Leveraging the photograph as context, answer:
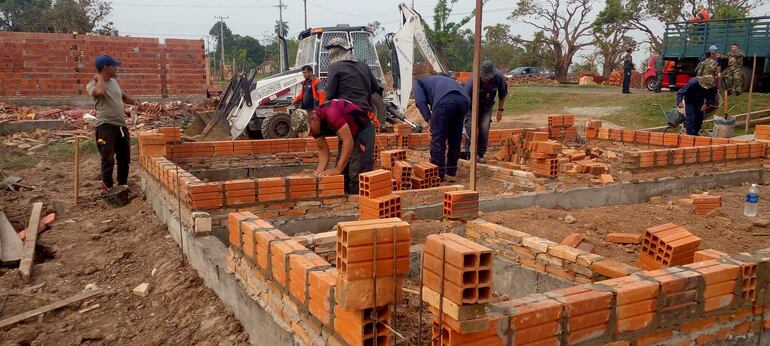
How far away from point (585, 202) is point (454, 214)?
6.92 ft

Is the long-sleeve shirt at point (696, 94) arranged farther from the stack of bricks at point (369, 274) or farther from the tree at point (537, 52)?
the tree at point (537, 52)

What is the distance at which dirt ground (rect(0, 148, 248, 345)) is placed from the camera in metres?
3.45

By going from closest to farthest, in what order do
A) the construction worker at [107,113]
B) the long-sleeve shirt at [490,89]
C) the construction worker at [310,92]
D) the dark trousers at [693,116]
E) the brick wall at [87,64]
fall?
the construction worker at [107,113], the long-sleeve shirt at [490,89], the construction worker at [310,92], the dark trousers at [693,116], the brick wall at [87,64]

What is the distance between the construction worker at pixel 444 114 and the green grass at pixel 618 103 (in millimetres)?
7939

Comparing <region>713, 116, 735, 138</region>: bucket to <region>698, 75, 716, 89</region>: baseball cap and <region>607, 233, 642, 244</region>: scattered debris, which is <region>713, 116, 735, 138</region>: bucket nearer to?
<region>698, 75, 716, 89</region>: baseball cap

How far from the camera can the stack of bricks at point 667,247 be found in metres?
3.37

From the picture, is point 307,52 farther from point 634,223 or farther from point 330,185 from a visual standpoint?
point 634,223

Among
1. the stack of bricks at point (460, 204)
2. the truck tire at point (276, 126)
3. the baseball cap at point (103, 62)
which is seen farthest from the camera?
the truck tire at point (276, 126)

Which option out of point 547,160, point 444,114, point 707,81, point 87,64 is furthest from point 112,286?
point 87,64

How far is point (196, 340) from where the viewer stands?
3.27 meters

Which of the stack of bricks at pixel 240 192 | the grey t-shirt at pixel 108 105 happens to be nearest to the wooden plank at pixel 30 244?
the grey t-shirt at pixel 108 105

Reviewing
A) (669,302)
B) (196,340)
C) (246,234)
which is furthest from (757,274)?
(196,340)

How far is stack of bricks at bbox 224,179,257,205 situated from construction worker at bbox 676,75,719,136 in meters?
7.45

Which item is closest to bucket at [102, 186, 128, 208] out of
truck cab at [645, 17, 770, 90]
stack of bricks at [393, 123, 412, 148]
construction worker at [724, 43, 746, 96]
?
stack of bricks at [393, 123, 412, 148]
